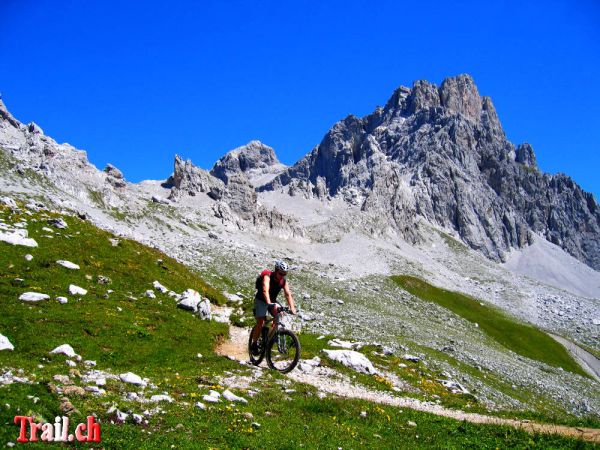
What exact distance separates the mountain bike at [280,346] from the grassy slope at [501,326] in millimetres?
81758

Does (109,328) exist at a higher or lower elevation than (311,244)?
lower

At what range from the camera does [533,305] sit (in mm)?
143125

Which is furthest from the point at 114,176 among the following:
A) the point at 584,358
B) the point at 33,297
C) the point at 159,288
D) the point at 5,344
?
the point at 584,358

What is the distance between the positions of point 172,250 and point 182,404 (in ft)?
207

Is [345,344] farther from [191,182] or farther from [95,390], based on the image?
[191,182]

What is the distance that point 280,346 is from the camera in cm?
1825

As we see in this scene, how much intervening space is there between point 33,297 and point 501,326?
102574mm

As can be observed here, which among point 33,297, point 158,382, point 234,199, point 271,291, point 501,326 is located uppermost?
point 234,199

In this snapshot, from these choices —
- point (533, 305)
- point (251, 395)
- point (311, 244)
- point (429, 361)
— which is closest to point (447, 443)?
point (251, 395)

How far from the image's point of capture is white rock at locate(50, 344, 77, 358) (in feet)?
54.1

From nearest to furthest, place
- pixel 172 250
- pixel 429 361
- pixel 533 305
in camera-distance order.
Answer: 1. pixel 429 361
2. pixel 172 250
3. pixel 533 305

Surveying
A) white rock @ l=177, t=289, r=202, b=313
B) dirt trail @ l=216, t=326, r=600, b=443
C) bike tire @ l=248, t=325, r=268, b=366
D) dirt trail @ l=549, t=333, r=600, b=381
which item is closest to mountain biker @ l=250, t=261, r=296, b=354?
bike tire @ l=248, t=325, r=268, b=366

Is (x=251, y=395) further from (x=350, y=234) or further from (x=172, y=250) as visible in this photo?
(x=350, y=234)

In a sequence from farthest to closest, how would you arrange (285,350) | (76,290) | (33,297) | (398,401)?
(76,290), (33,297), (398,401), (285,350)
